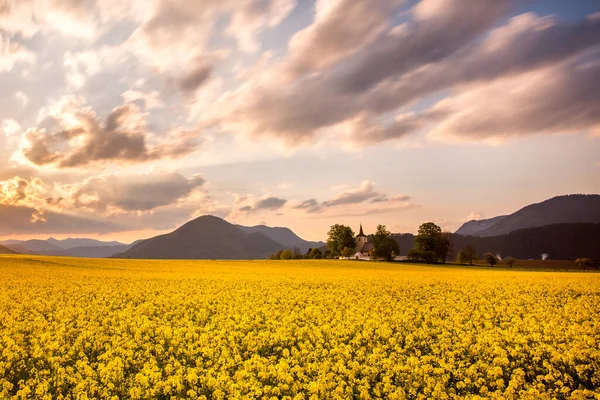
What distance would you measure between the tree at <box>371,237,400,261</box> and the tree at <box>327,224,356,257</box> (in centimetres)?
1259

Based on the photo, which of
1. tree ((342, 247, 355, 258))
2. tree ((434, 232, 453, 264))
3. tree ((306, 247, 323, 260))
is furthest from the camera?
tree ((306, 247, 323, 260))

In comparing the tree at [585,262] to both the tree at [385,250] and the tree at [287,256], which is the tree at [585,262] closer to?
the tree at [385,250]

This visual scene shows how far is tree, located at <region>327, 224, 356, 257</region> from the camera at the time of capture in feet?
406

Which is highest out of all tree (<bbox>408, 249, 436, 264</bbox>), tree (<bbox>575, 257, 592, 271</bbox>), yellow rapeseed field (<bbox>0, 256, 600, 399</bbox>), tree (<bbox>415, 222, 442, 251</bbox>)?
tree (<bbox>415, 222, 442, 251</bbox>)

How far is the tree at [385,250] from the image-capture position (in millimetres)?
110312

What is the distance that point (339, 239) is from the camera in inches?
4889

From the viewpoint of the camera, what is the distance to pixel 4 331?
13.6 metres

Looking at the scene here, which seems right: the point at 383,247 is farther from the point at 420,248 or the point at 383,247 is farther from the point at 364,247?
the point at 364,247

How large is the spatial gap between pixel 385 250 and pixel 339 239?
18218mm

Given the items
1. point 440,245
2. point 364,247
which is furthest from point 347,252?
point 364,247

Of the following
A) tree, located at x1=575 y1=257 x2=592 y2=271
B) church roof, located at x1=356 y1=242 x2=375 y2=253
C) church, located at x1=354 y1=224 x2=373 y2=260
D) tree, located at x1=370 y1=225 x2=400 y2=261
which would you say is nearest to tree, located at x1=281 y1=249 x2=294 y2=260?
tree, located at x1=370 y1=225 x2=400 y2=261

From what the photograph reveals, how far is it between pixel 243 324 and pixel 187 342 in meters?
2.42

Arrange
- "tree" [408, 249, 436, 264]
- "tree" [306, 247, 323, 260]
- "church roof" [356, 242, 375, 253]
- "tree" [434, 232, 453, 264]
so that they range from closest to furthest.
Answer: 1. "tree" [408, 249, 436, 264]
2. "tree" [434, 232, 453, 264]
3. "tree" [306, 247, 323, 260]
4. "church roof" [356, 242, 375, 253]

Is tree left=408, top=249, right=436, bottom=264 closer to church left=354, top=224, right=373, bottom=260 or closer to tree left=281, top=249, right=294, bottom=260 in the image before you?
tree left=281, top=249, right=294, bottom=260
